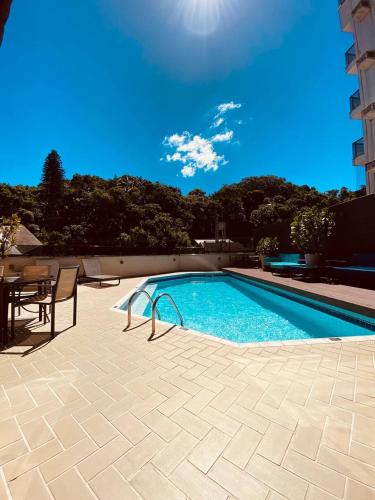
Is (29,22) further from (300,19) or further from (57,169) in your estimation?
(57,169)

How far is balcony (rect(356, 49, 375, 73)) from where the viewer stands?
34.3 feet

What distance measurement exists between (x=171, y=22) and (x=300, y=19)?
526cm

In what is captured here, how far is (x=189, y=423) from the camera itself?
1.50 m

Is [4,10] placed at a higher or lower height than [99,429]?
higher

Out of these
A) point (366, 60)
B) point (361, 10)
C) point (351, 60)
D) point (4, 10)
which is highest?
point (361, 10)

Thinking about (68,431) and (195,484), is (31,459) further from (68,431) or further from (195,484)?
(195,484)

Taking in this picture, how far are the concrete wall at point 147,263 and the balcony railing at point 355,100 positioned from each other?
420 inches

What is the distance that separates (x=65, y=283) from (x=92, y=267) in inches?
250

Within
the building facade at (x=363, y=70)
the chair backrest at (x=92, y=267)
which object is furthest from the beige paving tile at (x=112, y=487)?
the building facade at (x=363, y=70)

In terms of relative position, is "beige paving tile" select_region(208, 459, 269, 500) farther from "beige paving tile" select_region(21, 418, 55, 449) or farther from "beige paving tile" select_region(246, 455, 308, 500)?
"beige paving tile" select_region(21, 418, 55, 449)

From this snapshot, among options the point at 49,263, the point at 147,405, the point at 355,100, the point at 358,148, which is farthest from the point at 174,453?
the point at 355,100

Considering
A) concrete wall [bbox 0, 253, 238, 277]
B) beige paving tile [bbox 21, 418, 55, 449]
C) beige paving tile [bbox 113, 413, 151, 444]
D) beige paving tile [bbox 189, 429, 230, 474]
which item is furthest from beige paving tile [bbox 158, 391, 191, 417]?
concrete wall [bbox 0, 253, 238, 277]

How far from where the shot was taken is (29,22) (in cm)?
642

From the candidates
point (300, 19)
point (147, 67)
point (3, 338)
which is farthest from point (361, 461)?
point (147, 67)
